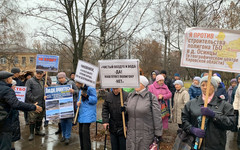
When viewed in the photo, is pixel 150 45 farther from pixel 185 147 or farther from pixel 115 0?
pixel 185 147

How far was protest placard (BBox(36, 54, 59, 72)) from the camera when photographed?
551 cm

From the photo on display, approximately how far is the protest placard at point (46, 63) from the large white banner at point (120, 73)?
110 inches

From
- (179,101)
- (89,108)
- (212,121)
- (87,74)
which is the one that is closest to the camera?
(212,121)

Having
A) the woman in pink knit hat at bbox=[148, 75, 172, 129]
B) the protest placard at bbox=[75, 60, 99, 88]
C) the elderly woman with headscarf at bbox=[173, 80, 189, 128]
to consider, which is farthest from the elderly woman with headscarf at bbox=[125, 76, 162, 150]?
the elderly woman with headscarf at bbox=[173, 80, 189, 128]

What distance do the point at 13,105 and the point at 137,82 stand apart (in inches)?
93.7

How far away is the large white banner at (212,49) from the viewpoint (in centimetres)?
250

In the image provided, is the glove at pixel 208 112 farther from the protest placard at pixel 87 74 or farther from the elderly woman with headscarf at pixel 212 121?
the protest placard at pixel 87 74

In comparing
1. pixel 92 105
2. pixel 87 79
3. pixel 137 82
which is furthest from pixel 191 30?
pixel 92 105

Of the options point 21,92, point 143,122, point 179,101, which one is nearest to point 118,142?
point 143,122

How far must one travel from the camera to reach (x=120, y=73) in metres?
3.29

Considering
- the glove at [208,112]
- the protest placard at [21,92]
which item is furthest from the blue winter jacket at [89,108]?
the glove at [208,112]

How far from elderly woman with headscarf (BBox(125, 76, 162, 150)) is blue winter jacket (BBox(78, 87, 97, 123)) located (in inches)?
52.0

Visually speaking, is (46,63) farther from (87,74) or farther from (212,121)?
(212,121)

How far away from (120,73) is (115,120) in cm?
A: 98
